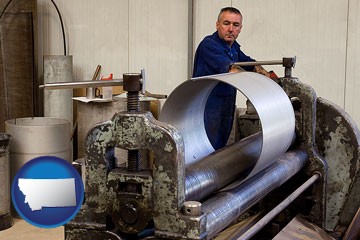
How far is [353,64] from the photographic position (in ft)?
11.4

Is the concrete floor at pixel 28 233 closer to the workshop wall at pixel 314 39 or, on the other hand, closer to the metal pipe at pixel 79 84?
the workshop wall at pixel 314 39

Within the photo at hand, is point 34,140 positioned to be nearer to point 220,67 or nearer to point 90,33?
point 220,67

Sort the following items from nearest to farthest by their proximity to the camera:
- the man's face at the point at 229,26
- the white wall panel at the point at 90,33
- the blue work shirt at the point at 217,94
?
the blue work shirt at the point at 217,94, the man's face at the point at 229,26, the white wall panel at the point at 90,33

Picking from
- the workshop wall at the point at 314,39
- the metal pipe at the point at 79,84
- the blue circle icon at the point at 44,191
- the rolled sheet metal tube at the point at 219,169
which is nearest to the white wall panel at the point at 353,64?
the workshop wall at the point at 314,39

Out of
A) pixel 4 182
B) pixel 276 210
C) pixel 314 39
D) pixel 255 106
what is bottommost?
pixel 4 182

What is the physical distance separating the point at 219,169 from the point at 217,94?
1.49m

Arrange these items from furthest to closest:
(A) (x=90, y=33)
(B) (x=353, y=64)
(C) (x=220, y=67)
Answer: (A) (x=90, y=33), (B) (x=353, y=64), (C) (x=220, y=67)

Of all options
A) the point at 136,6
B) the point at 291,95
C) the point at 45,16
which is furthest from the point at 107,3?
the point at 291,95

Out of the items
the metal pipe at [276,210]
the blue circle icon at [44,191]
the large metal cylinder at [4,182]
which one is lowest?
the large metal cylinder at [4,182]

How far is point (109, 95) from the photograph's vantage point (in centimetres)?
381

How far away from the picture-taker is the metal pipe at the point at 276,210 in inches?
47.0

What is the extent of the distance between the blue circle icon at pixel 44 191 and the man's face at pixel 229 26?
232 cm

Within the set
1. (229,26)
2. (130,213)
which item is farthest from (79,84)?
(229,26)

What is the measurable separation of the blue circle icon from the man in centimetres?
171
